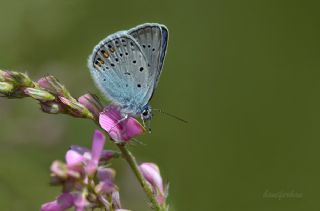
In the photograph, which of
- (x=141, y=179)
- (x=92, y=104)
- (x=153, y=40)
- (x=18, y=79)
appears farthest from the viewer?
(x=153, y=40)

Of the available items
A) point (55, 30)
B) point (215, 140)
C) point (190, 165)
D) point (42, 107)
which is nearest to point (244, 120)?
point (215, 140)

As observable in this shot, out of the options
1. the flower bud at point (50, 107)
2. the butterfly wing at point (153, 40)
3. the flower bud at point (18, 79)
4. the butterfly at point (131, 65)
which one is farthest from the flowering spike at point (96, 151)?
the butterfly wing at point (153, 40)

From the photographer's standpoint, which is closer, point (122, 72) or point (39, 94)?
point (39, 94)

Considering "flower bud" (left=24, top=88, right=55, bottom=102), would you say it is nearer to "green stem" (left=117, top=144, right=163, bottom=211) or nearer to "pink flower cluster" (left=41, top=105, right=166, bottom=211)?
"pink flower cluster" (left=41, top=105, right=166, bottom=211)

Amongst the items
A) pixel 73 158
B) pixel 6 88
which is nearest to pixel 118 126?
pixel 73 158

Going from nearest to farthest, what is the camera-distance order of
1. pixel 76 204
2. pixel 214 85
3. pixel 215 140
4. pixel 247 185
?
pixel 76 204
pixel 247 185
pixel 215 140
pixel 214 85

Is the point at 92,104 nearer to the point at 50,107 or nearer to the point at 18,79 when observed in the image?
the point at 50,107

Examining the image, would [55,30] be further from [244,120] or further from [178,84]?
[244,120]
